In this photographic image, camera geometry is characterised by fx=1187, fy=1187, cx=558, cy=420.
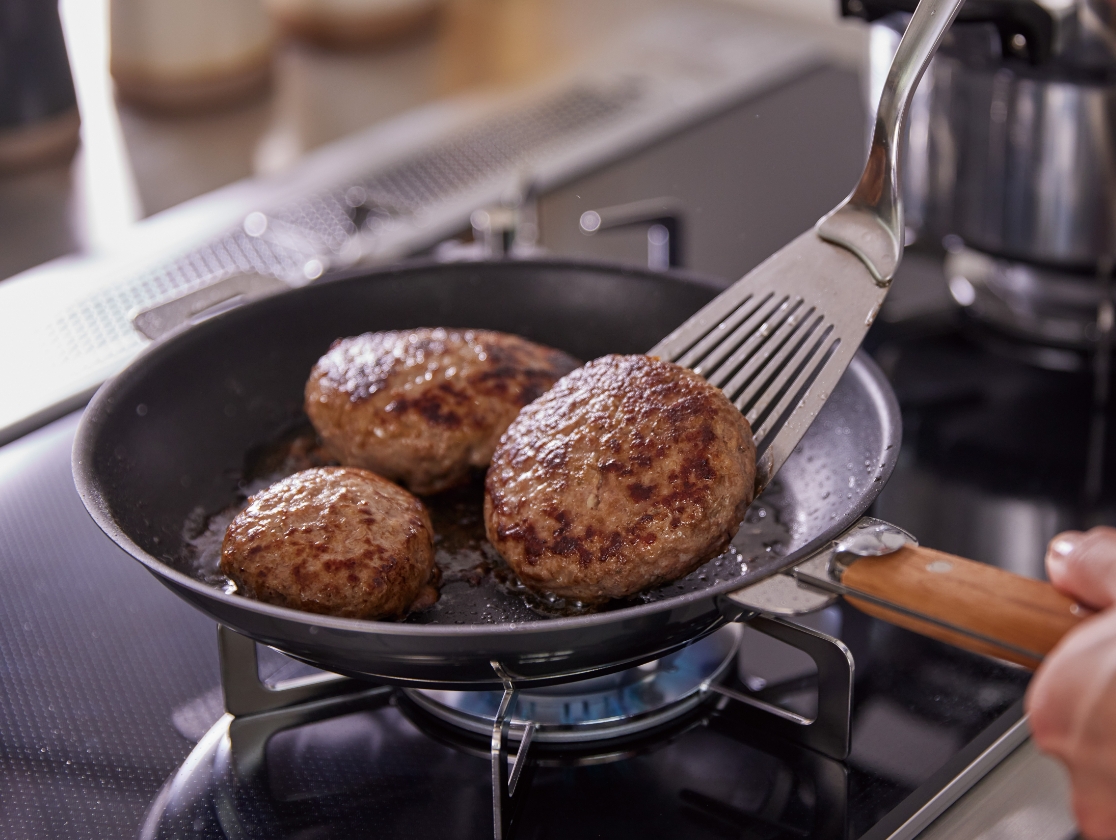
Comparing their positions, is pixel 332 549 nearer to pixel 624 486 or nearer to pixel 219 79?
pixel 624 486

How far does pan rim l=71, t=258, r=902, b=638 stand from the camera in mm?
711

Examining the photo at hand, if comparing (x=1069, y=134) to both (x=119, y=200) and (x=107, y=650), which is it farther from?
(x=119, y=200)

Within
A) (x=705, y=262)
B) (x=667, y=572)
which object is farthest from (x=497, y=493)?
(x=705, y=262)

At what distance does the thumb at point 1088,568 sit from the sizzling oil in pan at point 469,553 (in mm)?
313

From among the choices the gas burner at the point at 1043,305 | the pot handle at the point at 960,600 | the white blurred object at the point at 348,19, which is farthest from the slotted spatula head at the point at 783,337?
the white blurred object at the point at 348,19

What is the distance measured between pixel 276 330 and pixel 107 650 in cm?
35

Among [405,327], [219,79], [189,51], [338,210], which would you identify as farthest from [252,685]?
[219,79]

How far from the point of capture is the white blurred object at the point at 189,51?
1.95 metres

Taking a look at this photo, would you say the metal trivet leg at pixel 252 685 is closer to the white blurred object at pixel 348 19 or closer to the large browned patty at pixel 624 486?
the large browned patty at pixel 624 486

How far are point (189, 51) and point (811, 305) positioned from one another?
1.51m

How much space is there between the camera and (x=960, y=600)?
0.69 meters

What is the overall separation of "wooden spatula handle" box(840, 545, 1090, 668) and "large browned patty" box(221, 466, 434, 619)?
13.3 inches

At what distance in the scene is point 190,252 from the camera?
1677 millimetres

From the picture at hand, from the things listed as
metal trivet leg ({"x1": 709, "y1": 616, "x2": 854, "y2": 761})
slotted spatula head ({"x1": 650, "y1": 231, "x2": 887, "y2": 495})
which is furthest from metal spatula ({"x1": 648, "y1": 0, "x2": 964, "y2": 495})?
metal trivet leg ({"x1": 709, "y1": 616, "x2": 854, "y2": 761})
